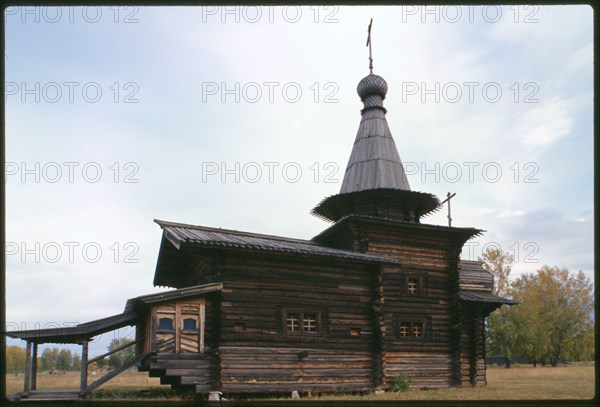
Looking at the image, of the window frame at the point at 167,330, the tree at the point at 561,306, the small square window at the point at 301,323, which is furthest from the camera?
the tree at the point at 561,306

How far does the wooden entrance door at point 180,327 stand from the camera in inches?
631

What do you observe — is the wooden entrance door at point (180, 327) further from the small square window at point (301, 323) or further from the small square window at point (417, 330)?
the small square window at point (417, 330)

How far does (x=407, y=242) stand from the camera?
21.8 m

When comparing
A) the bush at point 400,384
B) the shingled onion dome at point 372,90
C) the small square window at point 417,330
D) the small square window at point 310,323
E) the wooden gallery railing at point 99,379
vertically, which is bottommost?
A: the bush at point 400,384

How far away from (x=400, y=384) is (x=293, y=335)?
16.0 ft

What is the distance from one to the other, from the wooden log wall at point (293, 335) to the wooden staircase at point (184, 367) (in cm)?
61

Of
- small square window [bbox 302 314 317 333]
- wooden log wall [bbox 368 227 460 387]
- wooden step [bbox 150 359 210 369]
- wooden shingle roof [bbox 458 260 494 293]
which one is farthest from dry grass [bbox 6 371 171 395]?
wooden shingle roof [bbox 458 260 494 293]

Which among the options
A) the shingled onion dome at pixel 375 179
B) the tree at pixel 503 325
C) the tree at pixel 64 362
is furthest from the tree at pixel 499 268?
the tree at pixel 64 362

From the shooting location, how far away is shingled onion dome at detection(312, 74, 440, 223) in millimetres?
23766

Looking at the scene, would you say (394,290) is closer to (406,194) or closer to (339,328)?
(339,328)

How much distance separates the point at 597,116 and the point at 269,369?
44.5 feet

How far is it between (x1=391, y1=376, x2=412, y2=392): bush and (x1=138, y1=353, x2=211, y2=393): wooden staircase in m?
7.28

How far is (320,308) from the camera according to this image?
1889 centimetres

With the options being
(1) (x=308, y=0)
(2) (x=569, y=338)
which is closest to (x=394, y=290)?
(1) (x=308, y=0)
